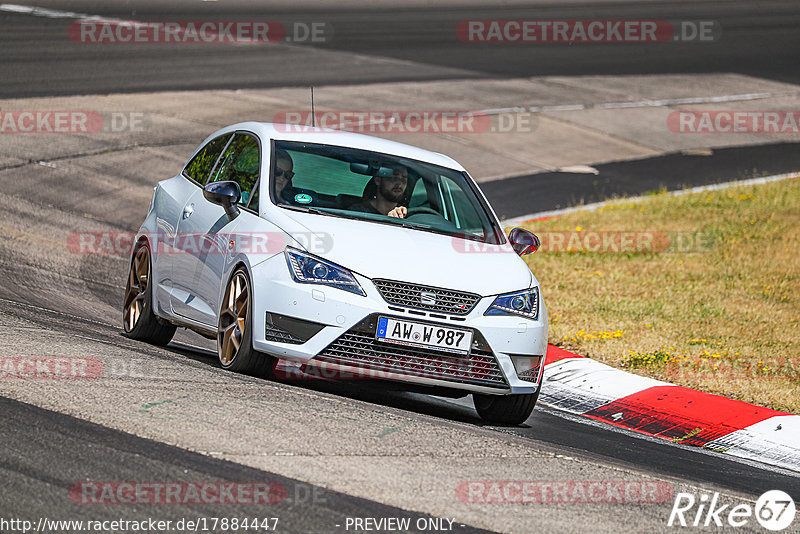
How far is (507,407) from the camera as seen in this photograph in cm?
772

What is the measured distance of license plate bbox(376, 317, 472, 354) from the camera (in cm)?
695

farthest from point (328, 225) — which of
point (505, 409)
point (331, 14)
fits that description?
point (331, 14)

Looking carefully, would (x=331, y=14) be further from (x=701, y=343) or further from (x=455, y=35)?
(x=701, y=343)

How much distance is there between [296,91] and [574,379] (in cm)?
1424

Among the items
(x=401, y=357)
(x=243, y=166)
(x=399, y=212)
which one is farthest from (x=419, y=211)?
(x=401, y=357)

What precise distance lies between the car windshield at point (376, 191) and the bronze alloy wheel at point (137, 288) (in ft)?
5.19

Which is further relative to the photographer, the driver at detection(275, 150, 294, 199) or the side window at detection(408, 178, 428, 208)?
the side window at detection(408, 178, 428, 208)

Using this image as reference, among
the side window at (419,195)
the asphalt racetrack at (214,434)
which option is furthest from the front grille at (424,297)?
the side window at (419,195)

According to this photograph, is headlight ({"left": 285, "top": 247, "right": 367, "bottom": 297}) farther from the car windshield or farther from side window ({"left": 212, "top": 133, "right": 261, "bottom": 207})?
side window ({"left": 212, "top": 133, "right": 261, "bottom": 207})

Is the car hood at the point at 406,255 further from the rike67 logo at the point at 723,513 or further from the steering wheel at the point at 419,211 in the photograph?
the rike67 logo at the point at 723,513

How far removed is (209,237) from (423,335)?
6.02ft

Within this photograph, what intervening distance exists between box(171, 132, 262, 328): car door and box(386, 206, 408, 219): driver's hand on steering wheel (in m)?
0.92

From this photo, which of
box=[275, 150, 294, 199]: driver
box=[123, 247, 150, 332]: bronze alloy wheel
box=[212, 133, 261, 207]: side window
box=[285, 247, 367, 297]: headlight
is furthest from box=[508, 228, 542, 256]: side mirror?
box=[123, 247, 150, 332]: bronze alloy wheel

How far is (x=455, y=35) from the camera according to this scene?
3200 centimetres
